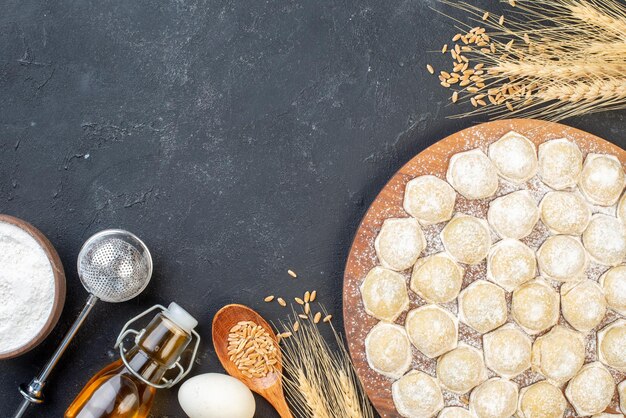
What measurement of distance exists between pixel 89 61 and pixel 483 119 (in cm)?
167

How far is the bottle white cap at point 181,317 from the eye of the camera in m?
2.39

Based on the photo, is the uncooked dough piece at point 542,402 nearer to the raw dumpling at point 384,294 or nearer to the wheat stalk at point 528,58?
the raw dumpling at point 384,294

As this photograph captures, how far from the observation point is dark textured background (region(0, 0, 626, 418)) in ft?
8.55

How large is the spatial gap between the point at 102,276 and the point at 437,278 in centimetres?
130

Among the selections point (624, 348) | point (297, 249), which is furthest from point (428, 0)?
point (624, 348)

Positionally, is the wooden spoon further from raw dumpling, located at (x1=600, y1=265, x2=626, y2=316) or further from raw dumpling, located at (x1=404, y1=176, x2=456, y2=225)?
A: raw dumpling, located at (x1=600, y1=265, x2=626, y2=316)

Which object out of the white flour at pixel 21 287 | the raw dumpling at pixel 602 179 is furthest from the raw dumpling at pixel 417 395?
the white flour at pixel 21 287

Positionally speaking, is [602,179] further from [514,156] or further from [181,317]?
[181,317]

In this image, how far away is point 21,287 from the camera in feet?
7.79

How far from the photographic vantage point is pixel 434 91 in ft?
8.80

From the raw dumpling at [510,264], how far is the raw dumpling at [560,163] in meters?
0.29

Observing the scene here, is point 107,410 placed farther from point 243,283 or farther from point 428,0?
point 428,0

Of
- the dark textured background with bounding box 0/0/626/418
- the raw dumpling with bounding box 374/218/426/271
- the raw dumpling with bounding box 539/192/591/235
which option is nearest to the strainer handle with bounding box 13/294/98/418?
the dark textured background with bounding box 0/0/626/418

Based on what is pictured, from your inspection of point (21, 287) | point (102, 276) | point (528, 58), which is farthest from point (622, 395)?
point (21, 287)
